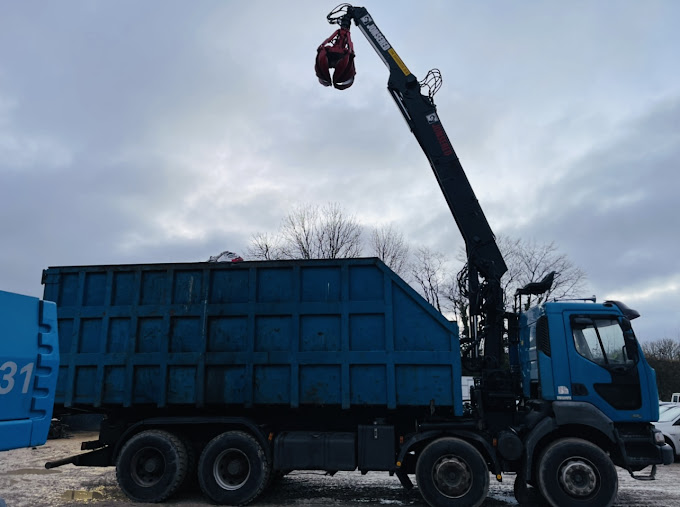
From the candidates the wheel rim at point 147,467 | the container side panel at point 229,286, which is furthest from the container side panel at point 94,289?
the wheel rim at point 147,467

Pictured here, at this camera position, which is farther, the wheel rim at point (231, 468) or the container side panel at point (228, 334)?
the container side panel at point (228, 334)

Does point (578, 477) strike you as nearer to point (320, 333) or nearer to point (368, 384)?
point (368, 384)

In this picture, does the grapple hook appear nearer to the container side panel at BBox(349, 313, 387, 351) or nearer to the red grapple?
the red grapple

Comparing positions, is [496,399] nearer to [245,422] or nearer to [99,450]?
[245,422]

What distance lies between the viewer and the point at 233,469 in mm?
7172

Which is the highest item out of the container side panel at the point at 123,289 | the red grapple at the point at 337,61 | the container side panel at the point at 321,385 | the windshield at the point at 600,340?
the red grapple at the point at 337,61

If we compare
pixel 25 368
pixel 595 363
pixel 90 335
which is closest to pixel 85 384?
pixel 90 335

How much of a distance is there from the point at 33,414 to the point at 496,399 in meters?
6.37

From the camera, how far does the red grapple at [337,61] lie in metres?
8.80

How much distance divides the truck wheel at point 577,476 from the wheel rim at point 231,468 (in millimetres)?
4121

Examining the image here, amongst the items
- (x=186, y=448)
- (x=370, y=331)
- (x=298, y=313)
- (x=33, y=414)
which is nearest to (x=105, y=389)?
(x=186, y=448)

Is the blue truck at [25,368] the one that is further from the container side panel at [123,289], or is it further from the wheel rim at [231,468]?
the container side panel at [123,289]

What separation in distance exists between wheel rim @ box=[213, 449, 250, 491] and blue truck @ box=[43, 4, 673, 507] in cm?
2

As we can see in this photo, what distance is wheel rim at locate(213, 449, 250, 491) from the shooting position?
7.10 m
